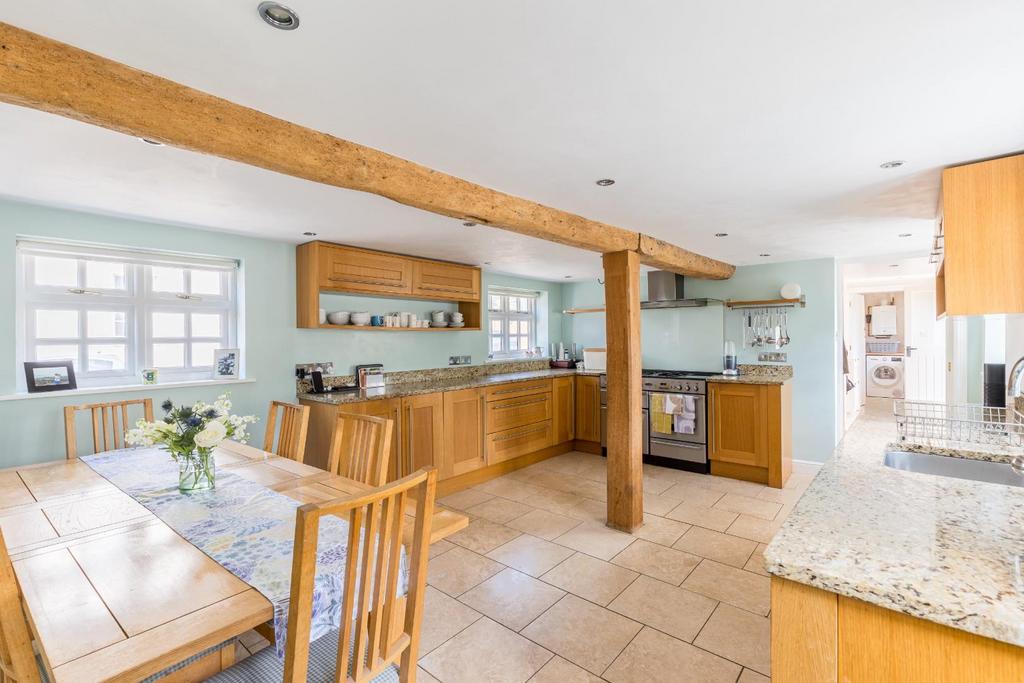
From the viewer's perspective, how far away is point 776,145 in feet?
6.14

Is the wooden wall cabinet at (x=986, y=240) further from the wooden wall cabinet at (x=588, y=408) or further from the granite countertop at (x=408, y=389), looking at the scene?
the wooden wall cabinet at (x=588, y=408)

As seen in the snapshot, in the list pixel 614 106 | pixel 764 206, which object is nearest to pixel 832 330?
pixel 764 206

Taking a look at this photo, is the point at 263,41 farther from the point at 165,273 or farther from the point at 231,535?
the point at 165,273

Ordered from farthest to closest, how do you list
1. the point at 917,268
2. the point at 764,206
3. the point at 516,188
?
the point at 917,268 → the point at 764,206 → the point at 516,188

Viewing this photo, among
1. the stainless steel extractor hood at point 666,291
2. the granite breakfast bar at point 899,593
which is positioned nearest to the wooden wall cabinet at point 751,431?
the stainless steel extractor hood at point 666,291

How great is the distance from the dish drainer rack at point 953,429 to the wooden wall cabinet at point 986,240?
420 millimetres

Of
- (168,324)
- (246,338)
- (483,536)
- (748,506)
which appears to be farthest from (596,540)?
(168,324)

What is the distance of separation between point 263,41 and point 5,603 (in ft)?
4.44

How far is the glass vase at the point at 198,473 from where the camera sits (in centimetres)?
189

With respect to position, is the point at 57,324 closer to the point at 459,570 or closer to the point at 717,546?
the point at 459,570

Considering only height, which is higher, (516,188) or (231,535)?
(516,188)

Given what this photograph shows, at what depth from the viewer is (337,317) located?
383 centimetres

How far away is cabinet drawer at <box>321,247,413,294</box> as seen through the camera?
11.8 ft

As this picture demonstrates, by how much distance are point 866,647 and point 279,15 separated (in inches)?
74.7
